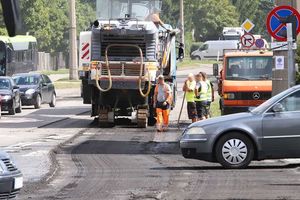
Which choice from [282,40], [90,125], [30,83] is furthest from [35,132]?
[30,83]

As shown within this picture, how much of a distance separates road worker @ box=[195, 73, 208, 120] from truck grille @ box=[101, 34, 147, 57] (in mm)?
2214

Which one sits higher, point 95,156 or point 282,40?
point 282,40

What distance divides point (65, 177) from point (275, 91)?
8583 mm

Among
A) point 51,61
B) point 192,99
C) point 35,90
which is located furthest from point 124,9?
point 51,61

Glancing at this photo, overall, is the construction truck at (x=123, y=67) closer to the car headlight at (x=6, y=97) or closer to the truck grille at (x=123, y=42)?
the truck grille at (x=123, y=42)

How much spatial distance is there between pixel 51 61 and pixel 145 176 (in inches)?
3242

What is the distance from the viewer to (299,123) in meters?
15.9

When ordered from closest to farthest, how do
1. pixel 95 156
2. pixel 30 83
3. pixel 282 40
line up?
pixel 95 156 → pixel 282 40 → pixel 30 83

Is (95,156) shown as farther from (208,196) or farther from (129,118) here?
(129,118)

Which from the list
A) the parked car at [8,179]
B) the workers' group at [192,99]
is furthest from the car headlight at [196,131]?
the workers' group at [192,99]

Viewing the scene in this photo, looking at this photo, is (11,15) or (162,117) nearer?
(11,15)

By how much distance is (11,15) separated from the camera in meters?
7.69

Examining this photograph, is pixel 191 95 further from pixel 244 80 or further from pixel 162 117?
pixel 244 80

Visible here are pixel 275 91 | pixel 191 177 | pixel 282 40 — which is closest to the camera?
pixel 191 177
